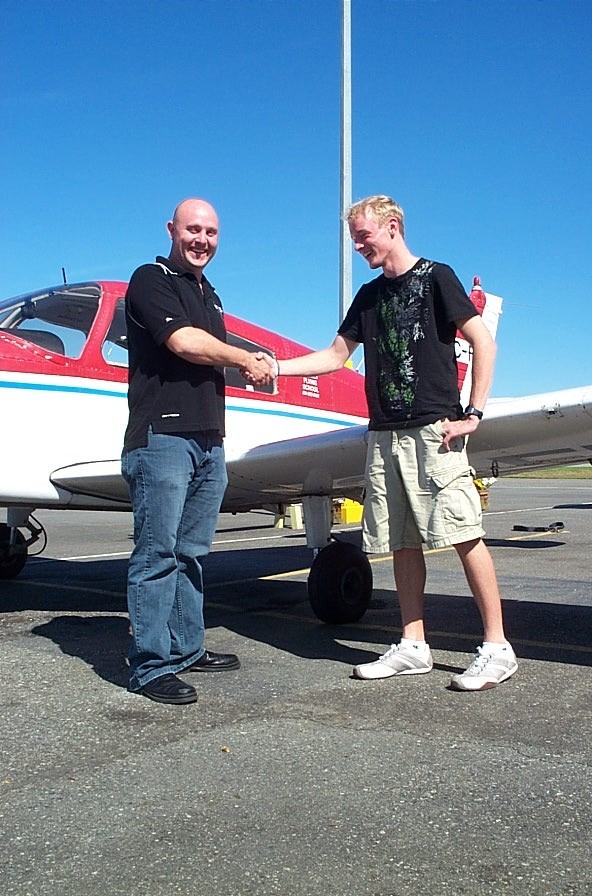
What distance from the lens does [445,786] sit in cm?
262

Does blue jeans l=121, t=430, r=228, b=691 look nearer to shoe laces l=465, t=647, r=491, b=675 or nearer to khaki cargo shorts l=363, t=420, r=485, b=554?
khaki cargo shorts l=363, t=420, r=485, b=554

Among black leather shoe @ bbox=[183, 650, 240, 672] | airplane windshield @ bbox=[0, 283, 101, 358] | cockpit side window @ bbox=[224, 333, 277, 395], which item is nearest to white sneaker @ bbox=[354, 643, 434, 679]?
black leather shoe @ bbox=[183, 650, 240, 672]

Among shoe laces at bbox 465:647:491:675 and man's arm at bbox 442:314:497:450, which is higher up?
man's arm at bbox 442:314:497:450

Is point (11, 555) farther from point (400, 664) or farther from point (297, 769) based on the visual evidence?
point (297, 769)

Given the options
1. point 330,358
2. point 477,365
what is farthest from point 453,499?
point 330,358

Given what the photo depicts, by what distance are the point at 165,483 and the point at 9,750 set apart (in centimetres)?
122

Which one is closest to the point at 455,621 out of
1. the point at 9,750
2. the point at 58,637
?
the point at 58,637

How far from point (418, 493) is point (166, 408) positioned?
1.13 meters

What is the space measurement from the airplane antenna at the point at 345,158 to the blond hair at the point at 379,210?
1052 cm

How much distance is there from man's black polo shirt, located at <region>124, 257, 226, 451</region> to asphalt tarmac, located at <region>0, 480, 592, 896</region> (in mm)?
1136

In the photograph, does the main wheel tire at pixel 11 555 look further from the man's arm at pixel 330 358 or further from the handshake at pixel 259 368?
the handshake at pixel 259 368

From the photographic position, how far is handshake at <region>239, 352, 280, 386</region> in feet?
12.3

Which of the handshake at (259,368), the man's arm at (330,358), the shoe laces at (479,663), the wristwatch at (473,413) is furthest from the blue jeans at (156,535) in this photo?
the shoe laces at (479,663)

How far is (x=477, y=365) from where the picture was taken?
12.3 ft
